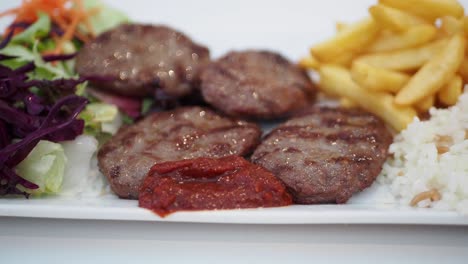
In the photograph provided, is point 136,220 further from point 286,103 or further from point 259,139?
point 286,103

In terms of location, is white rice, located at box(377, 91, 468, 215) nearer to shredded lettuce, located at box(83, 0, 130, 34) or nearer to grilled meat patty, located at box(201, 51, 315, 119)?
grilled meat patty, located at box(201, 51, 315, 119)

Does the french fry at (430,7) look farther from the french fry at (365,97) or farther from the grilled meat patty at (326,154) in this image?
the grilled meat patty at (326,154)

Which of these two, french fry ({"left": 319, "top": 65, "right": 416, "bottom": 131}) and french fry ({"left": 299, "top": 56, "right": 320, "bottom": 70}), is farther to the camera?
french fry ({"left": 299, "top": 56, "right": 320, "bottom": 70})

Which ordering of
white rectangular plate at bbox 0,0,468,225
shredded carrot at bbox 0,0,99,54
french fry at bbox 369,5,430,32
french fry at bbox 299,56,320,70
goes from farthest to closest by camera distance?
shredded carrot at bbox 0,0,99,54, french fry at bbox 299,56,320,70, french fry at bbox 369,5,430,32, white rectangular plate at bbox 0,0,468,225

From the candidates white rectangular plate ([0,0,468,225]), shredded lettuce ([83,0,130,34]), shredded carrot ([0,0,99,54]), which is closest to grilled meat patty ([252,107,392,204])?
white rectangular plate ([0,0,468,225])

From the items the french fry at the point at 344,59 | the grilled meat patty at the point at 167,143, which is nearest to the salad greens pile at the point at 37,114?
the grilled meat patty at the point at 167,143

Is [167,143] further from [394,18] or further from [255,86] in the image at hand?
[394,18]

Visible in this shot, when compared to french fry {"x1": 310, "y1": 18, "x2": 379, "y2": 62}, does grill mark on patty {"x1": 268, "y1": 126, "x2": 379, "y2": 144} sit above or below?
below
